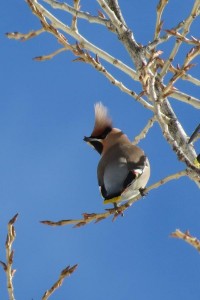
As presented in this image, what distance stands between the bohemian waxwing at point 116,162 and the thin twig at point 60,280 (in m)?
0.98

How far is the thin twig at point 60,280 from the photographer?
3559 mm

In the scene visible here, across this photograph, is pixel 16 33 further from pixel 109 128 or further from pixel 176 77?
pixel 176 77

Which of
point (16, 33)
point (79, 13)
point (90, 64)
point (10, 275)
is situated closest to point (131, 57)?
point (90, 64)

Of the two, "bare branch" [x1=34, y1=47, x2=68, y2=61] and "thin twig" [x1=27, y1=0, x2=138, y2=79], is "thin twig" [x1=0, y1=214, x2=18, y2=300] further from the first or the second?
"bare branch" [x1=34, y1=47, x2=68, y2=61]

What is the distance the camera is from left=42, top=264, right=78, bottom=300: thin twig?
11.7ft

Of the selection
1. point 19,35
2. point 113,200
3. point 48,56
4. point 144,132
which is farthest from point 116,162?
point 19,35

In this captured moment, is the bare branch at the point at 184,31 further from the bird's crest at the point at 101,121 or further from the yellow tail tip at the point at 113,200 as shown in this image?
the bird's crest at the point at 101,121

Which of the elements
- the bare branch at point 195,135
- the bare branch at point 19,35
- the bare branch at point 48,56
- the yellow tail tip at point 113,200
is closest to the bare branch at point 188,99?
the bare branch at point 195,135

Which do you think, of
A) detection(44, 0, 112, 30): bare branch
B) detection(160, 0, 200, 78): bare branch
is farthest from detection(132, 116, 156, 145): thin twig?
detection(44, 0, 112, 30): bare branch

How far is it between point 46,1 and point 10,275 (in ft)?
6.98

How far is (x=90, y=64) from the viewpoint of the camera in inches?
163

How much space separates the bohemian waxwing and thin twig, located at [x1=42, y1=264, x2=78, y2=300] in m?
0.98

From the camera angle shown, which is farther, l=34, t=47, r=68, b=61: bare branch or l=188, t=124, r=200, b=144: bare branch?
l=34, t=47, r=68, b=61: bare branch

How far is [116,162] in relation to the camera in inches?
205
